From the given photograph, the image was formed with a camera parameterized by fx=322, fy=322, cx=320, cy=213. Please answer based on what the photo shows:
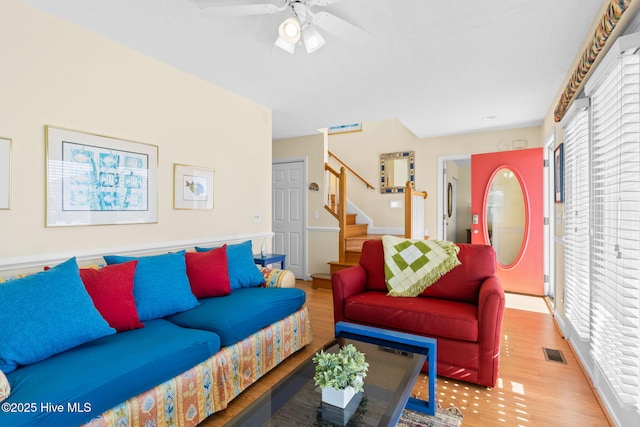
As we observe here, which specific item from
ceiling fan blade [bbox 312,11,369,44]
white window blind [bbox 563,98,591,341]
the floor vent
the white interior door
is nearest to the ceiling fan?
ceiling fan blade [bbox 312,11,369,44]

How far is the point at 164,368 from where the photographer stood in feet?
5.35

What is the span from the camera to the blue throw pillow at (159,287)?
210 cm

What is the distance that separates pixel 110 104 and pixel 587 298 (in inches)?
150

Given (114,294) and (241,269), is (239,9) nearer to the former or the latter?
(114,294)

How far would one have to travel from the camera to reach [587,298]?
232 cm

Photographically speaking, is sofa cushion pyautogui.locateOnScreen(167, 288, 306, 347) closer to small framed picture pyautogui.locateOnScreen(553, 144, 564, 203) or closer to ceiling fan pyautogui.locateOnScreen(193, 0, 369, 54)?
ceiling fan pyautogui.locateOnScreen(193, 0, 369, 54)

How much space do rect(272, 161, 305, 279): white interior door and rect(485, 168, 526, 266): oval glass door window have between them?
2.95m

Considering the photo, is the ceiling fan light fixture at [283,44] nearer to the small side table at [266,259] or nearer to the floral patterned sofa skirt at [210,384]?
the floral patterned sofa skirt at [210,384]

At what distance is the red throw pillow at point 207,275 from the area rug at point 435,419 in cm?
155

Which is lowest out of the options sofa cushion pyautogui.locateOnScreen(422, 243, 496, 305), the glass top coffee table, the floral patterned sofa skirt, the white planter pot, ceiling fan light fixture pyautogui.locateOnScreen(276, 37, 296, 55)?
the floral patterned sofa skirt

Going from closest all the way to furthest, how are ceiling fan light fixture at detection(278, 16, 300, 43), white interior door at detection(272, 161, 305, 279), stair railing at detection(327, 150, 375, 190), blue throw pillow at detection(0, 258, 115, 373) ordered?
1. blue throw pillow at detection(0, 258, 115, 373)
2. ceiling fan light fixture at detection(278, 16, 300, 43)
3. white interior door at detection(272, 161, 305, 279)
4. stair railing at detection(327, 150, 375, 190)

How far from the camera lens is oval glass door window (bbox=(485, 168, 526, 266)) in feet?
15.0

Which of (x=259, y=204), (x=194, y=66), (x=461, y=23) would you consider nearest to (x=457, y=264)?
(x=461, y=23)

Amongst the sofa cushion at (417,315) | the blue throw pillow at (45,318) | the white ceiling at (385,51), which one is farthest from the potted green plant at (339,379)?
the white ceiling at (385,51)
